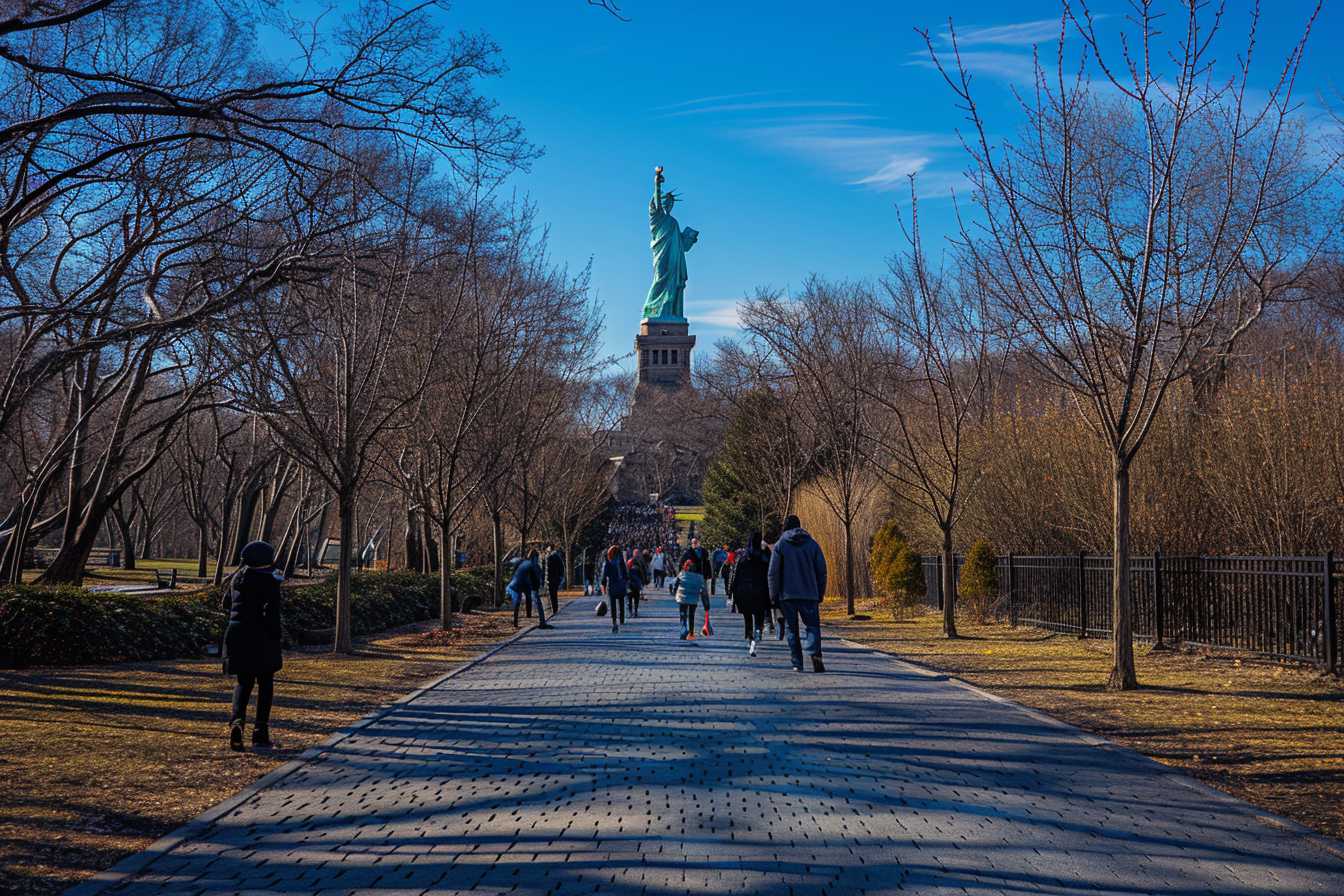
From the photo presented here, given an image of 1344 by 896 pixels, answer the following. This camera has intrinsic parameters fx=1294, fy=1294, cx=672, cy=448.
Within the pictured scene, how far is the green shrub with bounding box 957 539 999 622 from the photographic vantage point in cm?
2595

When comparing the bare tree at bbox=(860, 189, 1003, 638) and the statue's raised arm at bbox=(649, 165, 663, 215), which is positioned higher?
the statue's raised arm at bbox=(649, 165, 663, 215)

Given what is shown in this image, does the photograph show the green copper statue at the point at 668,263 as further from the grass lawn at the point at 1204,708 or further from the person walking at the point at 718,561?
the grass lawn at the point at 1204,708

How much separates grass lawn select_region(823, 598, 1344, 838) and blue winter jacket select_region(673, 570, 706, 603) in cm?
336

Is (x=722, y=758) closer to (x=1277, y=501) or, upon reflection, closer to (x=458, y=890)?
(x=458, y=890)

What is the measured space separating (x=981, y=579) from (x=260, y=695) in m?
18.3

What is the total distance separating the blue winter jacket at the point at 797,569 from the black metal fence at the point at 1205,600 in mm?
5350

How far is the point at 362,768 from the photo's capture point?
9.26m

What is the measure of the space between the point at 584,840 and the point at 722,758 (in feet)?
8.95

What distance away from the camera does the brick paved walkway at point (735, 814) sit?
5.89 meters

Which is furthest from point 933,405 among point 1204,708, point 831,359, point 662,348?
point 662,348

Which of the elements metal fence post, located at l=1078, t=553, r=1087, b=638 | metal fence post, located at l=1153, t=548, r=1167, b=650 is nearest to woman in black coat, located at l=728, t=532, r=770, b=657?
metal fence post, located at l=1078, t=553, r=1087, b=638

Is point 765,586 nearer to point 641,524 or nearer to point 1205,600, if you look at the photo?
point 1205,600

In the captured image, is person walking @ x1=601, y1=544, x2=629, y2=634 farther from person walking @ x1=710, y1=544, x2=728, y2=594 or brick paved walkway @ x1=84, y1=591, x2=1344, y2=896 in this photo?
person walking @ x1=710, y1=544, x2=728, y2=594

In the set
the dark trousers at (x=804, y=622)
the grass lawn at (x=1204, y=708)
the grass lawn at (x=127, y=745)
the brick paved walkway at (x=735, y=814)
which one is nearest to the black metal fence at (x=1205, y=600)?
the grass lawn at (x=1204, y=708)
